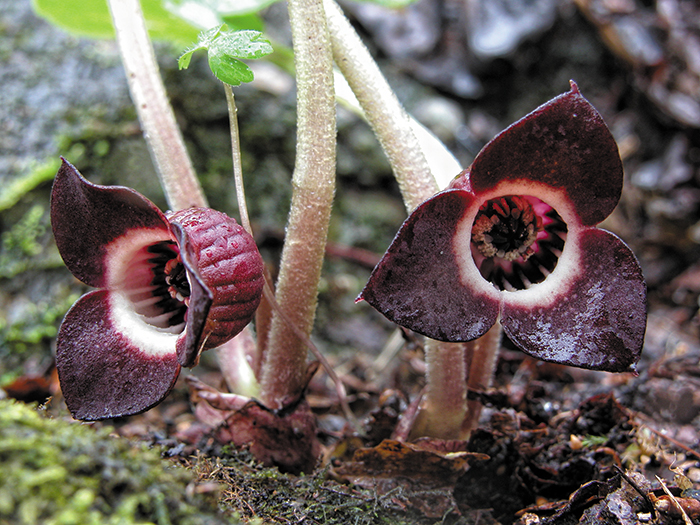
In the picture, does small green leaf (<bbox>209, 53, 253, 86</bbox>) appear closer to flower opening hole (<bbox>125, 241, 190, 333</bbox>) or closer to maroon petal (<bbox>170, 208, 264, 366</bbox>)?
maroon petal (<bbox>170, 208, 264, 366</bbox>)

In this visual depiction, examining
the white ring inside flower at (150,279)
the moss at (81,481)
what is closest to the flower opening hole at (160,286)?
the white ring inside flower at (150,279)

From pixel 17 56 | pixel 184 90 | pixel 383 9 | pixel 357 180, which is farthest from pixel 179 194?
pixel 383 9

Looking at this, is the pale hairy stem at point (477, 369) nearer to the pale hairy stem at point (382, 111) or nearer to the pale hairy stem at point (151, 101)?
the pale hairy stem at point (382, 111)

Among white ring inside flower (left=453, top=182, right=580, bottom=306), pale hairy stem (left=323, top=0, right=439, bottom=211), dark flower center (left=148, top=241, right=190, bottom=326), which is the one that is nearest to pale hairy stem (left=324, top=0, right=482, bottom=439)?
pale hairy stem (left=323, top=0, right=439, bottom=211)

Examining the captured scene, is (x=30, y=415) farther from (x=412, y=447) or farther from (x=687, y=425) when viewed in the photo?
(x=687, y=425)

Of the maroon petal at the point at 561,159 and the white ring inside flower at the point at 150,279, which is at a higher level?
the maroon petal at the point at 561,159

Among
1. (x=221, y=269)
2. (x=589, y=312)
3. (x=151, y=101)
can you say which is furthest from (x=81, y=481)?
(x=151, y=101)
